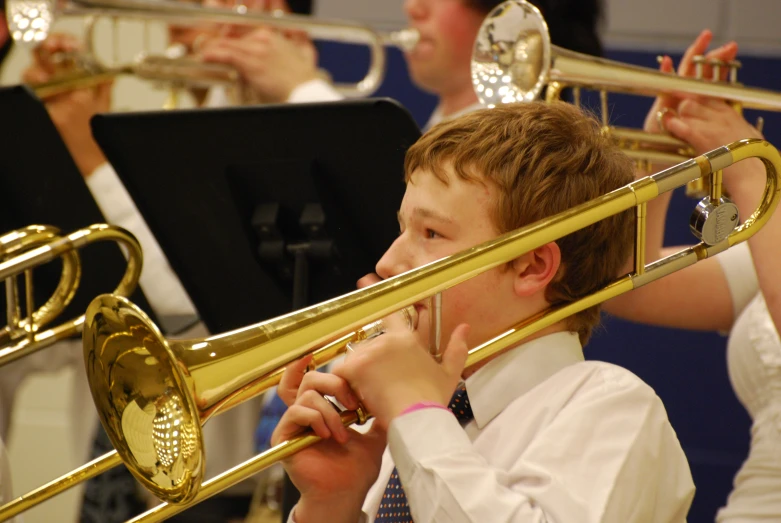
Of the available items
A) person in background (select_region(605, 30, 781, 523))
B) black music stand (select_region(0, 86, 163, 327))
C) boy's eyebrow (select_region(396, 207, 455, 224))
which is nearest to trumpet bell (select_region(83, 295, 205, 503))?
boy's eyebrow (select_region(396, 207, 455, 224))

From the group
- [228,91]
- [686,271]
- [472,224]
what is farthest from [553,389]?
[228,91]

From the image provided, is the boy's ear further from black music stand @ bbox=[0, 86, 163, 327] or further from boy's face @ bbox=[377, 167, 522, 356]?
black music stand @ bbox=[0, 86, 163, 327]

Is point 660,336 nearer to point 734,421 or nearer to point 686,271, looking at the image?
point 734,421

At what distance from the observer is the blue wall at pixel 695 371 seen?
3.20 m

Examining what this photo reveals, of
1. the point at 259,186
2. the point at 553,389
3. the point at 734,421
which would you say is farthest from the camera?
the point at 734,421

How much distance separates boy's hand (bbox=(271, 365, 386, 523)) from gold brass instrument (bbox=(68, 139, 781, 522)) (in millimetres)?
24

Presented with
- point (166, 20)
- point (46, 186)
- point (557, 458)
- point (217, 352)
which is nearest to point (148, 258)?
point (46, 186)

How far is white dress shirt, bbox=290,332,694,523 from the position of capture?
3.56 feet

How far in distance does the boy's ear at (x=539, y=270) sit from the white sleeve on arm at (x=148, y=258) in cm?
117

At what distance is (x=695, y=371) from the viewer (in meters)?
3.24

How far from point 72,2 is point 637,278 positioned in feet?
6.62

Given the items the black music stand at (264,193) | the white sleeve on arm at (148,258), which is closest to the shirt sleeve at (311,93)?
the white sleeve on arm at (148,258)

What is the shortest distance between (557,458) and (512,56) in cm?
95

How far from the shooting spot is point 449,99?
8.59 ft
